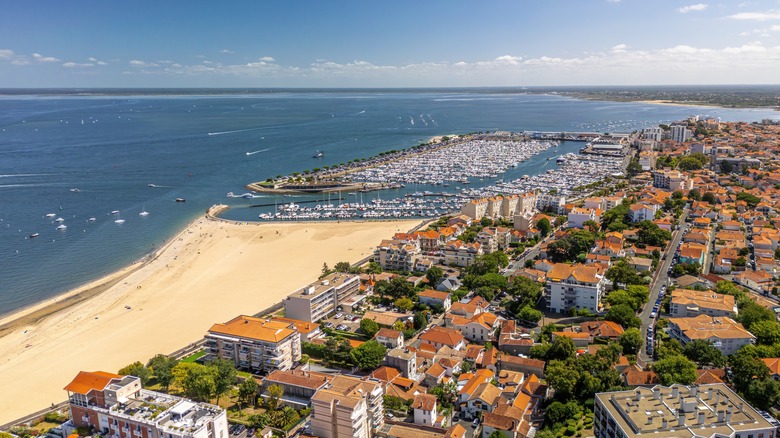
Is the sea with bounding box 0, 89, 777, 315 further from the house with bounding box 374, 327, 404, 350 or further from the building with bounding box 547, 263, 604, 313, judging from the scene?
the building with bounding box 547, 263, 604, 313

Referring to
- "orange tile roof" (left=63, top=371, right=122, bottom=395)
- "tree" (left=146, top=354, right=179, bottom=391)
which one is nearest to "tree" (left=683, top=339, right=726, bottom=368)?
"tree" (left=146, top=354, right=179, bottom=391)

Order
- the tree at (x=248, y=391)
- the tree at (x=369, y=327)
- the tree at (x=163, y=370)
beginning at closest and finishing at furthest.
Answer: the tree at (x=248, y=391) < the tree at (x=163, y=370) < the tree at (x=369, y=327)

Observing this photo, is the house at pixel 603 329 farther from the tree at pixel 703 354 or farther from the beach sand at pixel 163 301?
the beach sand at pixel 163 301

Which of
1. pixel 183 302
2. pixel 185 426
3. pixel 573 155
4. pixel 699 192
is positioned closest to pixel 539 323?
pixel 185 426

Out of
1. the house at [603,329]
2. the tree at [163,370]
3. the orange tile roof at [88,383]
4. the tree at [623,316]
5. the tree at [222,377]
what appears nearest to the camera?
the orange tile roof at [88,383]

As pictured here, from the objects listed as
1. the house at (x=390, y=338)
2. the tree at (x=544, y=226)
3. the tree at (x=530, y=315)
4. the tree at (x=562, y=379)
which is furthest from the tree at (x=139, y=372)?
the tree at (x=544, y=226)
